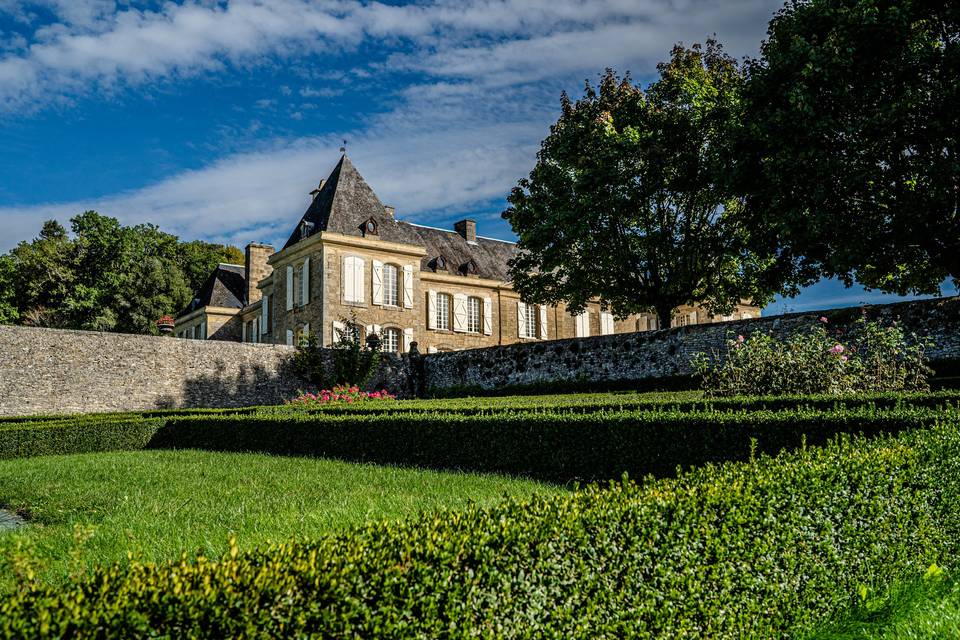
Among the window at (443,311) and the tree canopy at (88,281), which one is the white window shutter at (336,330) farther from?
the tree canopy at (88,281)

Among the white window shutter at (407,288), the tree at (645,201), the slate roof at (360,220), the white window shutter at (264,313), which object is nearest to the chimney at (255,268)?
the white window shutter at (264,313)

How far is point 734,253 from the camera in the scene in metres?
21.7

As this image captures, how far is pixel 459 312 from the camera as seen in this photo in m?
34.2

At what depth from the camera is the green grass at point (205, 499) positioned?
16.5ft

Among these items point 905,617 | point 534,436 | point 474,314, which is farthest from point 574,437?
point 474,314

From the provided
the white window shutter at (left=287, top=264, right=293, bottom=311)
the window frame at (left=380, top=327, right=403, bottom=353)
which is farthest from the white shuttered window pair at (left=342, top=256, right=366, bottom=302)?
the white window shutter at (left=287, top=264, right=293, bottom=311)

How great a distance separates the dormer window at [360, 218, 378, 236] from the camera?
30.5 metres

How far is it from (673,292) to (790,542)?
66.2 ft

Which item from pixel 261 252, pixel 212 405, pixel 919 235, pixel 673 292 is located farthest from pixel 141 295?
pixel 919 235

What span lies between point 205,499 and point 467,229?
3176 cm

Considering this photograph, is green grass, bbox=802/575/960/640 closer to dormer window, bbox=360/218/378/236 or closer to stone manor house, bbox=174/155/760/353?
stone manor house, bbox=174/155/760/353

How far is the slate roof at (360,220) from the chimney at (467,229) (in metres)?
1.58

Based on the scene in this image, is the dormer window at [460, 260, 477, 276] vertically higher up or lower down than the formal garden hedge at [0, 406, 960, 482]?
higher up

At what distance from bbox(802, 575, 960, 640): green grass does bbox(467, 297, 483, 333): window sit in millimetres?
30216
